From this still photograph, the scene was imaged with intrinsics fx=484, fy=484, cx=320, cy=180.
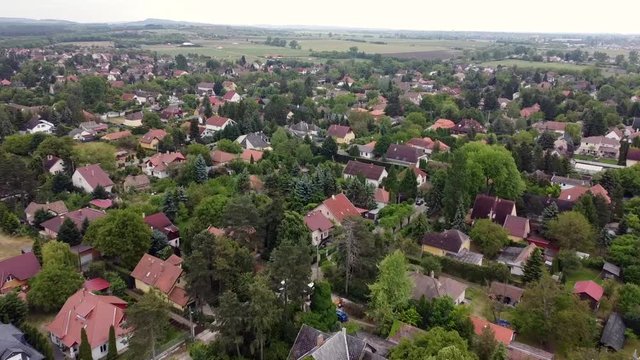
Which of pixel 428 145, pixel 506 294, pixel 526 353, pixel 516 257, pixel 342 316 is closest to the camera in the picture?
pixel 526 353

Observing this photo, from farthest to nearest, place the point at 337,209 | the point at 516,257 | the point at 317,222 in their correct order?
1. the point at 337,209
2. the point at 317,222
3. the point at 516,257

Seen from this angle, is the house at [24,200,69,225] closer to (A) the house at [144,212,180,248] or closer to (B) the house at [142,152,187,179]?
(A) the house at [144,212,180,248]

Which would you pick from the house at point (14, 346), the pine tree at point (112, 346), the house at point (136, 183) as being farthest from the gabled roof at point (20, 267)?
the house at point (136, 183)

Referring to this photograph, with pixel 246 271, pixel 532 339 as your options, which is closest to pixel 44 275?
pixel 246 271

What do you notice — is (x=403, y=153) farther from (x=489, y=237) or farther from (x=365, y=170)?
(x=489, y=237)

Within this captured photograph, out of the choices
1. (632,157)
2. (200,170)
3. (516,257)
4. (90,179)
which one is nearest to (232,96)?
(200,170)

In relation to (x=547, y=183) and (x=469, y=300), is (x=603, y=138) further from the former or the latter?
(x=469, y=300)

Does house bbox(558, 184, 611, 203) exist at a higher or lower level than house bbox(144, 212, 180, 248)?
higher

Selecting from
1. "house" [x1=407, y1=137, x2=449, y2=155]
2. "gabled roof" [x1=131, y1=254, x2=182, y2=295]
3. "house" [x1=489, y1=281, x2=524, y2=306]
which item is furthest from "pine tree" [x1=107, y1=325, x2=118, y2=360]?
"house" [x1=407, y1=137, x2=449, y2=155]
